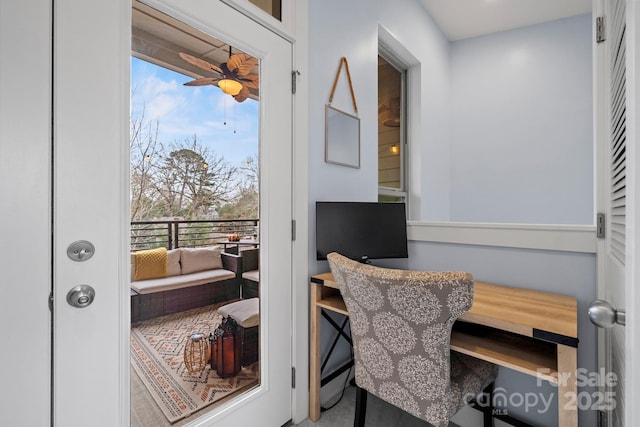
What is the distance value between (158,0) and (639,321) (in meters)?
1.58

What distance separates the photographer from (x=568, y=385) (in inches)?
37.1

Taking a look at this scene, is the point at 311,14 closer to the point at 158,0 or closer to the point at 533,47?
the point at 158,0

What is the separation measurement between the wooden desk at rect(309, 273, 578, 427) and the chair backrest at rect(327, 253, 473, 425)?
0.57 feet

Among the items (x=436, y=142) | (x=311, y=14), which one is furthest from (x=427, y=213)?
(x=311, y=14)

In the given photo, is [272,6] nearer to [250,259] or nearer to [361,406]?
[250,259]

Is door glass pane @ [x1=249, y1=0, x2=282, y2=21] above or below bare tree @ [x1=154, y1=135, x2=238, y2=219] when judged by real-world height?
above

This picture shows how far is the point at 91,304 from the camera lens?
3.06ft

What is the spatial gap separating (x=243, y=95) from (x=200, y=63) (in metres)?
0.22

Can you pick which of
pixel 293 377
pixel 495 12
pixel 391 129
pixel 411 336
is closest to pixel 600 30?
pixel 411 336

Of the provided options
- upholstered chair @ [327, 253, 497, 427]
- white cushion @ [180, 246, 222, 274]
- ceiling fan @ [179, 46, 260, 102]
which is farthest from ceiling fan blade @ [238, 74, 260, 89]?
upholstered chair @ [327, 253, 497, 427]

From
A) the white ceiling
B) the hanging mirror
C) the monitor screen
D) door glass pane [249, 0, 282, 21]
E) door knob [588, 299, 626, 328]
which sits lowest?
door knob [588, 299, 626, 328]

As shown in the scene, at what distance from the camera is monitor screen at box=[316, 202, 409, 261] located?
5.60ft

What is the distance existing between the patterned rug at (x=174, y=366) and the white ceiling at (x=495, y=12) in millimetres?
3440

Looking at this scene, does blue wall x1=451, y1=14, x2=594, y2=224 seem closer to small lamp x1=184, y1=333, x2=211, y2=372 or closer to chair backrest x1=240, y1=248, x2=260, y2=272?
chair backrest x1=240, y1=248, x2=260, y2=272
